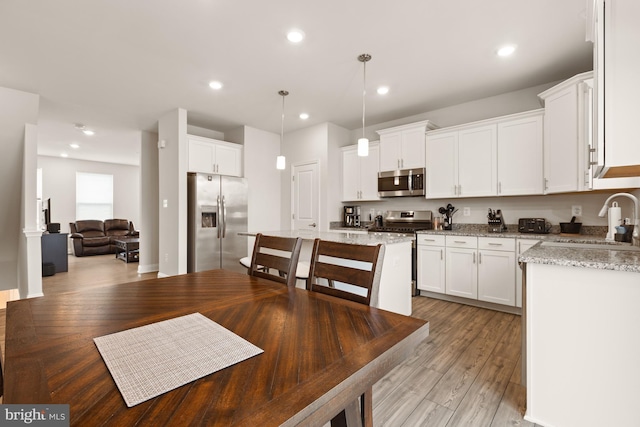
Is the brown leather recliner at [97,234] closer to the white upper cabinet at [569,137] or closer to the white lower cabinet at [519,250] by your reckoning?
the white lower cabinet at [519,250]

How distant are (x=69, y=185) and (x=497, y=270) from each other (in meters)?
10.3

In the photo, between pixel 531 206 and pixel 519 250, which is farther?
pixel 531 206

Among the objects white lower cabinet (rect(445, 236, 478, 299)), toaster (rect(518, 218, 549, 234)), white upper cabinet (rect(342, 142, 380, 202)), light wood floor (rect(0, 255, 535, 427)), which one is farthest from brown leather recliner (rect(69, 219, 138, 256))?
toaster (rect(518, 218, 549, 234))

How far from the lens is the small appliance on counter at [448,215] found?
4172 millimetres

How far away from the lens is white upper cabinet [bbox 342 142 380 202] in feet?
15.5

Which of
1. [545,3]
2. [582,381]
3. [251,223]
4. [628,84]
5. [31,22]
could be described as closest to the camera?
[628,84]

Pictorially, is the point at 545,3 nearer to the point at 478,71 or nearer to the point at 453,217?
the point at 478,71

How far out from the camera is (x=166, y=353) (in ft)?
2.78

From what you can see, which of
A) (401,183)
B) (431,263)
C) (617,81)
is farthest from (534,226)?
(617,81)

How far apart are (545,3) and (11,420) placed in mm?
3408

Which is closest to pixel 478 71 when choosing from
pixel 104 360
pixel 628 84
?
pixel 628 84

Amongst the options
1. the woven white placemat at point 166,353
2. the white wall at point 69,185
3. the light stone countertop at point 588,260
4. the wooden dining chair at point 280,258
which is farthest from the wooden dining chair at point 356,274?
A: the white wall at point 69,185

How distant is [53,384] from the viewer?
69 cm

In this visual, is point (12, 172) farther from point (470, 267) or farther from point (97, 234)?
point (470, 267)
